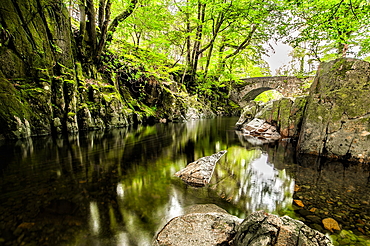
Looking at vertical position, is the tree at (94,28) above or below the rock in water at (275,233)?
above

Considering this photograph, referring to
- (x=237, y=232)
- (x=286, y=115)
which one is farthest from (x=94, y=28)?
(x=237, y=232)

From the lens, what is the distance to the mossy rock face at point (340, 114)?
15.3ft

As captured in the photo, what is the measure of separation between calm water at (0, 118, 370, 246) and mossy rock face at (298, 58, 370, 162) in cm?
Result: 56

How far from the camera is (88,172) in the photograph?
3754 millimetres

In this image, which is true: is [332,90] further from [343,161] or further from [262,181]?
[262,181]

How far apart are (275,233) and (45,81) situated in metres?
9.34

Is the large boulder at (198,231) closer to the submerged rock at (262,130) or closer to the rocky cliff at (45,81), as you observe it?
the rocky cliff at (45,81)

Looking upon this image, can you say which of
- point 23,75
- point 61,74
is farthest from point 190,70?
point 23,75

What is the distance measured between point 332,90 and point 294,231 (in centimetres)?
556

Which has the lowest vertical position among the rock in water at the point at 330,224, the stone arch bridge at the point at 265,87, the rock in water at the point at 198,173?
the rock in water at the point at 330,224

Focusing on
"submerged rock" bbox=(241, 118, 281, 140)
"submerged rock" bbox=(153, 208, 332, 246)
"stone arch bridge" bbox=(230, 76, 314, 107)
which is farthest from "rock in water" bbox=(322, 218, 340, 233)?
"stone arch bridge" bbox=(230, 76, 314, 107)

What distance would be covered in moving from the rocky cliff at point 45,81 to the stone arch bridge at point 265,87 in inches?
820

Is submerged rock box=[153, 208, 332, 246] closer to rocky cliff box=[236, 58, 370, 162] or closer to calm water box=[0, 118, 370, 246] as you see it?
calm water box=[0, 118, 370, 246]

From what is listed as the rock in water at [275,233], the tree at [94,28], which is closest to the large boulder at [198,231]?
the rock in water at [275,233]
